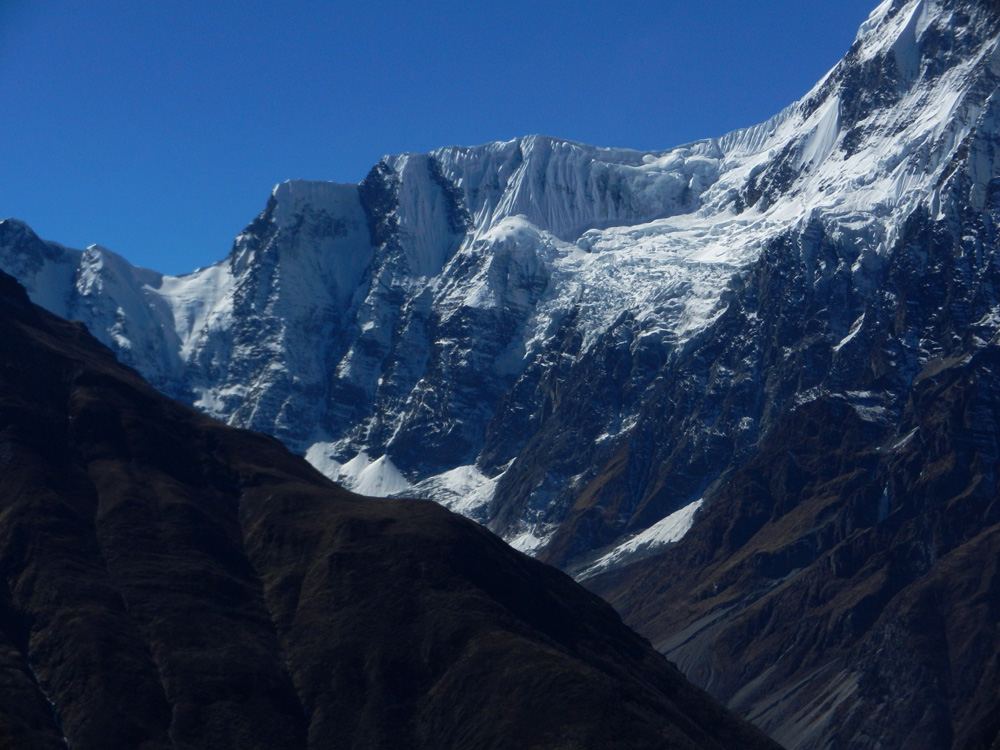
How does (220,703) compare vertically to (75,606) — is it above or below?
below

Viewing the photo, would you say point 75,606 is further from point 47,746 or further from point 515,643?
point 515,643

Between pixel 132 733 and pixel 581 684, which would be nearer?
pixel 132 733

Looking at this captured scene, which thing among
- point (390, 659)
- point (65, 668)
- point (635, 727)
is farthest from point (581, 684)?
point (65, 668)

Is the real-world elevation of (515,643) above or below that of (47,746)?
above

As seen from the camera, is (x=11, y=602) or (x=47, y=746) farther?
(x=11, y=602)

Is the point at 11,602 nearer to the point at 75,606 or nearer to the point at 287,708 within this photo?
the point at 75,606

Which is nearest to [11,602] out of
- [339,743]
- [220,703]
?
[220,703]

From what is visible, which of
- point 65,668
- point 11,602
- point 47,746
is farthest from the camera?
point 11,602

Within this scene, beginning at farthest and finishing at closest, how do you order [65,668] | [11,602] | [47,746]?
[11,602] → [65,668] → [47,746]
